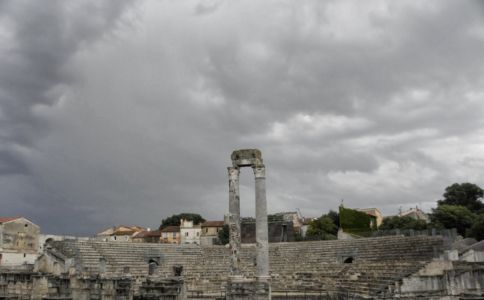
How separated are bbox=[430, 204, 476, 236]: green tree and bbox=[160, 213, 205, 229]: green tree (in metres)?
48.4

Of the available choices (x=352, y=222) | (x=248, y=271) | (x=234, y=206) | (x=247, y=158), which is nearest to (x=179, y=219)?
(x=352, y=222)

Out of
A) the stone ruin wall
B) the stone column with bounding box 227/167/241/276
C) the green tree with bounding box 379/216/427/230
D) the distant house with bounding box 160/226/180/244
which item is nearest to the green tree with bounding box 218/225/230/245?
the stone ruin wall

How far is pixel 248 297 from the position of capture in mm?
21672

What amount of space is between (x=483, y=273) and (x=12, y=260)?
4510cm

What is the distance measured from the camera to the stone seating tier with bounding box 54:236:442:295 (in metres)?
29.0

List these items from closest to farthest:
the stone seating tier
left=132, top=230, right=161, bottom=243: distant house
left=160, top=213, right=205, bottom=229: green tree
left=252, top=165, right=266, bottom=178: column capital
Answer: left=252, top=165, right=266, bottom=178: column capital < the stone seating tier < left=132, top=230, right=161, bottom=243: distant house < left=160, top=213, right=205, bottom=229: green tree

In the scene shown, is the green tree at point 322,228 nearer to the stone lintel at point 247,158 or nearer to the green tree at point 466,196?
the green tree at point 466,196

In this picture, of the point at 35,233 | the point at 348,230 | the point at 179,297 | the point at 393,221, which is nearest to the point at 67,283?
the point at 179,297

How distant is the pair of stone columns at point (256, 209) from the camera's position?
77.0 ft

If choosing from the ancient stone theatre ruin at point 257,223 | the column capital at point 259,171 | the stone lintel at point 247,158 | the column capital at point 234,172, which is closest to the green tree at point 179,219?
the ancient stone theatre ruin at point 257,223

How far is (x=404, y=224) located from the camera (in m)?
53.5

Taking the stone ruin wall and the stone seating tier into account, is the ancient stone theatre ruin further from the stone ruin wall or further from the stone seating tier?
the stone seating tier

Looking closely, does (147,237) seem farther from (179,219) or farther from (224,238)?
(224,238)

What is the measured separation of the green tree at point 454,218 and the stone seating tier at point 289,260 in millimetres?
18442
